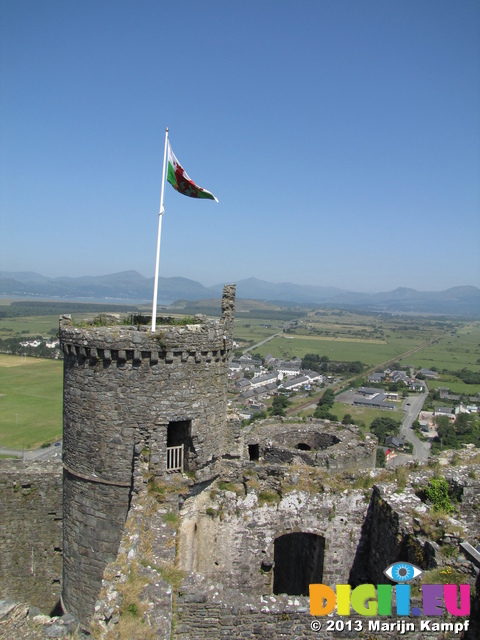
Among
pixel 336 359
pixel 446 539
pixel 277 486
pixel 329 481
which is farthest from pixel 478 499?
pixel 336 359

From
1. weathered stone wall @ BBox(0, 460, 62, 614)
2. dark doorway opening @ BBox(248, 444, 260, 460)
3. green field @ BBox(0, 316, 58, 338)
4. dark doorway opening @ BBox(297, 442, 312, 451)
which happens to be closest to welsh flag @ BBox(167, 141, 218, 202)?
dark doorway opening @ BBox(248, 444, 260, 460)

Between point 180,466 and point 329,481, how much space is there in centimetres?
360

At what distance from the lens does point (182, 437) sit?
34.3ft

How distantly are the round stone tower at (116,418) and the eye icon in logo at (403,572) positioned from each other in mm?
4468

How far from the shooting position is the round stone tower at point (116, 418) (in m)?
9.64

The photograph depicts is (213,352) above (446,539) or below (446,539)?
above

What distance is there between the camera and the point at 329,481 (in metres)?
10.7

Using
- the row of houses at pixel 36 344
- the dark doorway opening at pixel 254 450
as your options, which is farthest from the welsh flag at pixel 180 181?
the row of houses at pixel 36 344

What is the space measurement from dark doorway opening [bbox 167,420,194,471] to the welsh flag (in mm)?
5667

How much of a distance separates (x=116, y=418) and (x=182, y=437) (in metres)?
1.67

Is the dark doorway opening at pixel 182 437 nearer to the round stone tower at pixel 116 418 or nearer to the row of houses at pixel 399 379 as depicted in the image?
the round stone tower at pixel 116 418

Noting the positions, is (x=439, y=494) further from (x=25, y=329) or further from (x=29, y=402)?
(x=25, y=329)

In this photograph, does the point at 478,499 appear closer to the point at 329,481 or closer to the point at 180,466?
the point at 329,481

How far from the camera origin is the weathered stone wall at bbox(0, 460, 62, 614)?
531 inches
